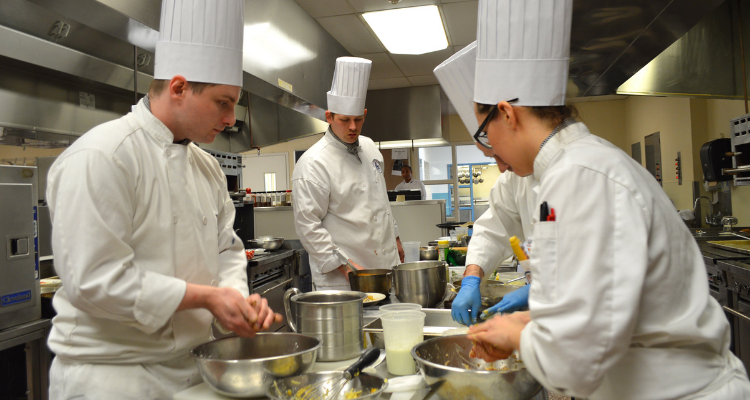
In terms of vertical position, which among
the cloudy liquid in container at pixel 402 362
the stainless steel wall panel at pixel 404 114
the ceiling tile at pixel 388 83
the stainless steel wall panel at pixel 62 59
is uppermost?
A: the ceiling tile at pixel 388 83

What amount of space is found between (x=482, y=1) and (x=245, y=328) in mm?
980

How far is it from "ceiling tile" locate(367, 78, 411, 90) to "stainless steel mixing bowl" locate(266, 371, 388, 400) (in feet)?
18.5

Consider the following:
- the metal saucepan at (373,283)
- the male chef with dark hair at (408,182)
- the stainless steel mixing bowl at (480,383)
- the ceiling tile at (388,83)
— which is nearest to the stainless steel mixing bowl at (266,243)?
the metal saucepan at (373,283)

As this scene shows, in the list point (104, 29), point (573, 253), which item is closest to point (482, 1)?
point (573, 253)

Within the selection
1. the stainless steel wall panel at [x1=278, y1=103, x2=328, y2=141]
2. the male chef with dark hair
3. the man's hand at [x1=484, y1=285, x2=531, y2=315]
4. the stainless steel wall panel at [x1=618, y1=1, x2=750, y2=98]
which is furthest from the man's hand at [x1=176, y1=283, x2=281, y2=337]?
the male chef with dark hair

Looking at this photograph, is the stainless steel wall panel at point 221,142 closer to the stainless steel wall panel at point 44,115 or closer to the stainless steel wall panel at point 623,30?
the stainless steel wall panel at point 44,115

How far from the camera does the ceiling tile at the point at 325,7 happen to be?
12.9 feet

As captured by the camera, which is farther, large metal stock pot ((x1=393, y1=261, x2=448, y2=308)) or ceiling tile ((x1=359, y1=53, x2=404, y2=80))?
ceiling tile ((x1=359, y1=53, x2=404, y2=80))

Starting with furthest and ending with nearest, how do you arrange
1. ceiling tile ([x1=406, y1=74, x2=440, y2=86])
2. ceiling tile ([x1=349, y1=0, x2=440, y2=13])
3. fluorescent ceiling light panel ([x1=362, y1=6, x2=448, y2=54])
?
ceiling tile ([x1=406, y1=74, x2=440, y2=86]), fluorescent ceiling light panel ([x1=362, y1=6, x2=448, y2=54]), ceiling tile ([x1=349, y1=0, x2=440, y2=13])

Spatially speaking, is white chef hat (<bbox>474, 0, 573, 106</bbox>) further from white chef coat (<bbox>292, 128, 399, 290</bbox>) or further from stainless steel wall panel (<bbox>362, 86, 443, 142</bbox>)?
stainless steel wall panel (<bbox>362, 86, 443, 142</bbox>)

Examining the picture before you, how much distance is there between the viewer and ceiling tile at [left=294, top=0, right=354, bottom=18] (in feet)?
12.9

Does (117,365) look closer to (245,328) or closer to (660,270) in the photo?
(245,328)

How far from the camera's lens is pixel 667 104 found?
6.85m

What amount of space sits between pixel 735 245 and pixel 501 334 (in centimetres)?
295
